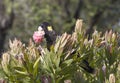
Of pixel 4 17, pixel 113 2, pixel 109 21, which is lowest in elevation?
pixel 4 17

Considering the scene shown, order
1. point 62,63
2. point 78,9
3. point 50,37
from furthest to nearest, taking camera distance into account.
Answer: point 78,9 → point 50,37 → point 62,63

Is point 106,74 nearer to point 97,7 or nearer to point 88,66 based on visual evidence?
point 88,66

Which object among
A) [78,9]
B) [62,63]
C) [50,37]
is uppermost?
[78,9]

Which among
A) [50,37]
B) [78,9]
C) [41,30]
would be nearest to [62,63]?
[50,37]

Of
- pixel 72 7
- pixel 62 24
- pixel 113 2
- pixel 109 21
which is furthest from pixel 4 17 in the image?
pixel 109 21

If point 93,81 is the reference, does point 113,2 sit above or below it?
above

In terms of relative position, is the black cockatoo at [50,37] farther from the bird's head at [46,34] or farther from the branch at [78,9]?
the branch at [78,9]

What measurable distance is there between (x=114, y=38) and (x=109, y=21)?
1663 centimetres

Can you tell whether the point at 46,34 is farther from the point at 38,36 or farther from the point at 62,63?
the point at 62,63

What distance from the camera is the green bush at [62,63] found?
8.34 feet

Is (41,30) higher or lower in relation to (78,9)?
lower

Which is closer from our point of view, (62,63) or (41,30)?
(62,63)

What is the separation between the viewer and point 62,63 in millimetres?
2553

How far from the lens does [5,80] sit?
262 cm
